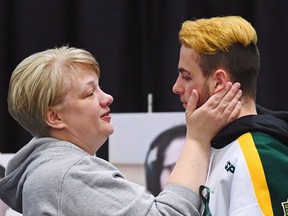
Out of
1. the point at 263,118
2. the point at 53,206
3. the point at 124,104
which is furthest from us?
the point at 124,104

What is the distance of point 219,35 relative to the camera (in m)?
1.31

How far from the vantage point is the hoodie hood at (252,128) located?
1.23 meters

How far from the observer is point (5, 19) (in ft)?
9.50

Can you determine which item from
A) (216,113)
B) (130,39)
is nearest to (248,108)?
(216,113)

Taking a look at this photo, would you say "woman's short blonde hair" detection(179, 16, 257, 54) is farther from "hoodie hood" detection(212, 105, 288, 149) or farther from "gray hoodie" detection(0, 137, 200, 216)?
"gray hoodie" detection(0, 137, 200, 216)

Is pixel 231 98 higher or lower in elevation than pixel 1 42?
higher

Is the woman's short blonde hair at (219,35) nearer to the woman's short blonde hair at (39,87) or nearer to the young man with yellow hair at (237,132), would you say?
the young man with yellow hair at (237,132)

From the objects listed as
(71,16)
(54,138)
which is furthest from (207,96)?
(71,16)

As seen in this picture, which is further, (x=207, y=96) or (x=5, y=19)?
(x=5, y=19)

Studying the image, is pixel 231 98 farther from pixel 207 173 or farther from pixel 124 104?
pixel 124 104

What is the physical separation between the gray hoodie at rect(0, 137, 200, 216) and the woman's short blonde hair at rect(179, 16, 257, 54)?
0.34 metres

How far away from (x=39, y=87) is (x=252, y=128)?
476 mm

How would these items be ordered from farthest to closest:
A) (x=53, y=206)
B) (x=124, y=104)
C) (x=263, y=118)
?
(x=124, y=104), (x=263, y=118), (x=53, y=206)

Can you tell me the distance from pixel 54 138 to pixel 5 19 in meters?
1.76
